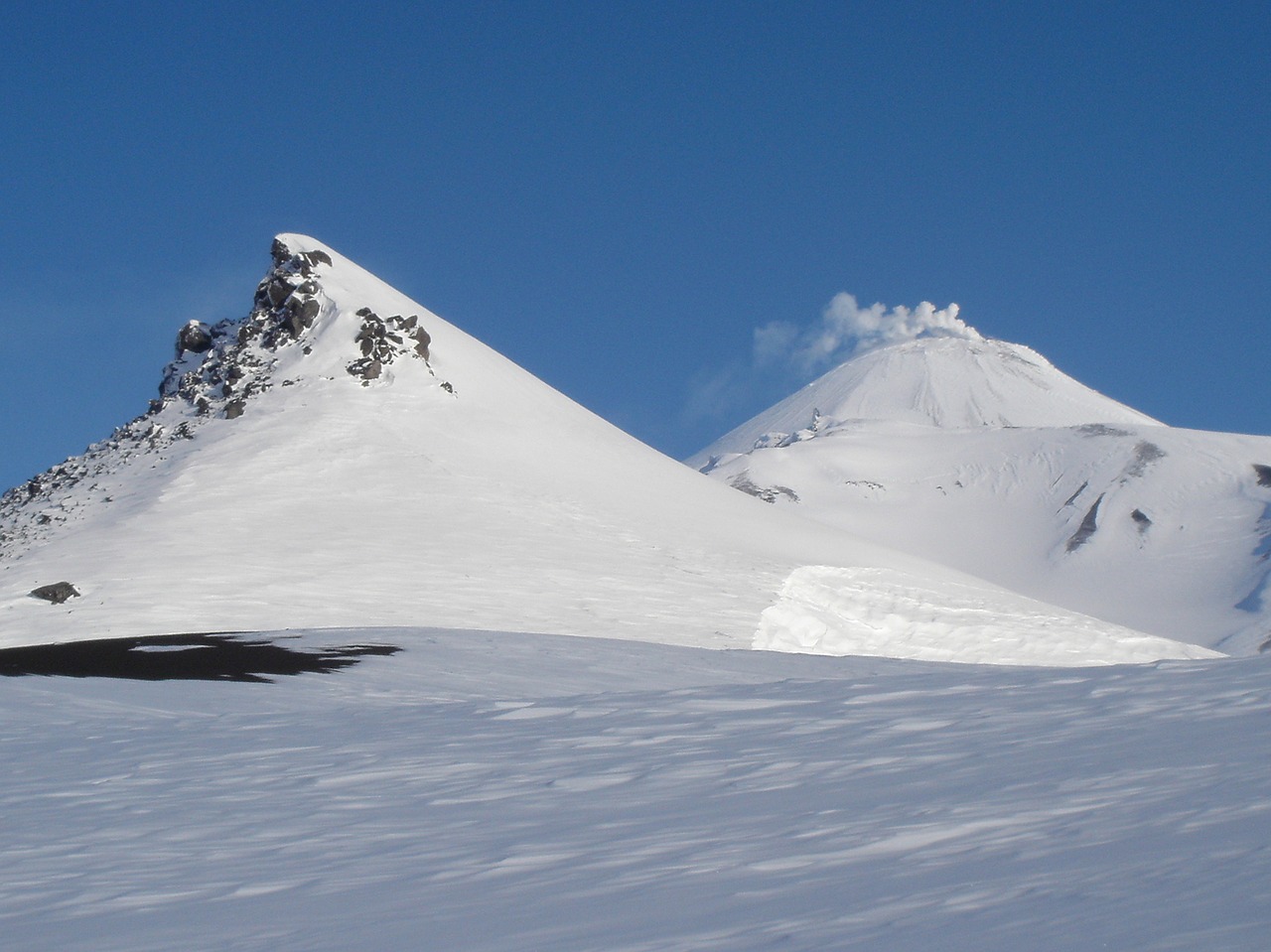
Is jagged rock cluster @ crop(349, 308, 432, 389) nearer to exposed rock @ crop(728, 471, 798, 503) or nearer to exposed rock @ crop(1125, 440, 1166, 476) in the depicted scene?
exposed rock @ crop(728, 471, 798, 503)

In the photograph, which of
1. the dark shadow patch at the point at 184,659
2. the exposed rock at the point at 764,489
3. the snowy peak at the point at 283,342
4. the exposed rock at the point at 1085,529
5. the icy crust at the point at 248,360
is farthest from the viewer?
the exposed rock at the point at 764,489

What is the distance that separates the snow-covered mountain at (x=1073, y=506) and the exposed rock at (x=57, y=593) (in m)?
58.5

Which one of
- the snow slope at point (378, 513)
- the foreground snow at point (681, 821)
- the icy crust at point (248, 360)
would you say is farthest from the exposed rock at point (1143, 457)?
the foreground snow at point (681, 821)

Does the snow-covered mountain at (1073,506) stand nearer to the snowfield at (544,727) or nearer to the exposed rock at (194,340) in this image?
the snowfield at (544,727)

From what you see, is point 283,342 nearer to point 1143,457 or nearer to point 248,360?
point 248,360

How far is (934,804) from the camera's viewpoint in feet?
21.1

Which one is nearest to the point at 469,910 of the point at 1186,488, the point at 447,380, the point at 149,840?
the point at 149,840

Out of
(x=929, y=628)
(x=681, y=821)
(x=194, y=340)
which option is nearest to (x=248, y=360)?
(x=194, y=340)

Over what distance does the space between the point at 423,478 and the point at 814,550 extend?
1393 cm

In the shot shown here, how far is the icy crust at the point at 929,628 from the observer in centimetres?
3247

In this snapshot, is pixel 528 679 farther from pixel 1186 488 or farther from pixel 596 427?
pixel 1186 488

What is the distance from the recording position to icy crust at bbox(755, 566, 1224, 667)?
32.5 m

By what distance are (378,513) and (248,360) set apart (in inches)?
693

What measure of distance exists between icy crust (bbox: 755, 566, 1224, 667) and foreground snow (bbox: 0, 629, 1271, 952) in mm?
20193
